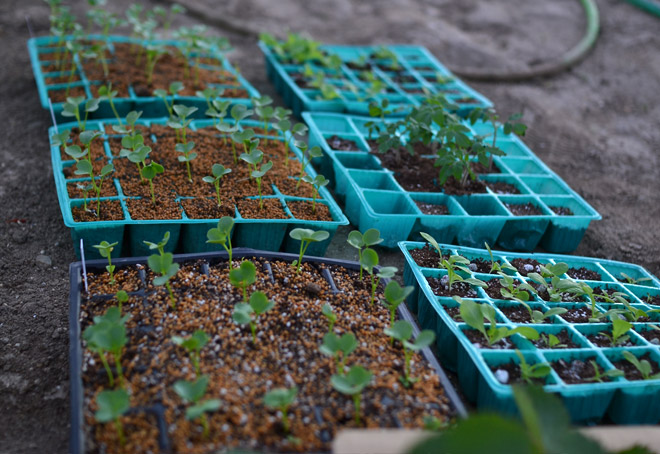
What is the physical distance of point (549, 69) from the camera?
469 cm

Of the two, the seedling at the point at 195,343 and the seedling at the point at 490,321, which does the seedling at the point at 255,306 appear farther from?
the seedling at the point at 490,321

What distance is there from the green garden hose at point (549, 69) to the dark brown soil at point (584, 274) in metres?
2.54

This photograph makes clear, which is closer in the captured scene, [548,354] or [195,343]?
[195,343]

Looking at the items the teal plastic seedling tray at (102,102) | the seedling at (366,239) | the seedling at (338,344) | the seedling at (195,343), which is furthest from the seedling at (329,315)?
the teal plastic seedling tray at (102,102)

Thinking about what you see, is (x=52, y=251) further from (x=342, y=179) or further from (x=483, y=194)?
(x=483, y=194)

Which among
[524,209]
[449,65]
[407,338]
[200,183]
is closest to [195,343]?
[407,338]

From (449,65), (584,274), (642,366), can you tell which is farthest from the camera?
(449,65)

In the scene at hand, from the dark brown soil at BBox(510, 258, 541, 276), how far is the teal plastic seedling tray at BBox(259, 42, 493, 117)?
1312mm

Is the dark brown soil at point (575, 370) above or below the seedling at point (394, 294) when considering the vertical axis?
below

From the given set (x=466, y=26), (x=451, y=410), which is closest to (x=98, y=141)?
(x=451, y=410)

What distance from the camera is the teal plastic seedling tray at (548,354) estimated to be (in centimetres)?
171

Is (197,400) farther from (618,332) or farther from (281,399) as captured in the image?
(618,332)

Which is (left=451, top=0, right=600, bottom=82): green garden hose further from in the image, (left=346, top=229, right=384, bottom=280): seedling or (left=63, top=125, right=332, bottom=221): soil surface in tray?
(left=346, top=229, right=384, bottom=280): seedling

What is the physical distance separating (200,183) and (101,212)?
44 centimetres
